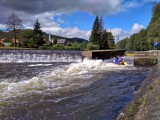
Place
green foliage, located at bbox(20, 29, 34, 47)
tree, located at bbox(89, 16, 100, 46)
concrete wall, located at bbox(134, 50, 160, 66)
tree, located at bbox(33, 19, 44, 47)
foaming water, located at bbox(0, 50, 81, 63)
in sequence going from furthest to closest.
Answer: tree, located at bbox(89, 16, 100, 46) → tree, located at bbox(33, 19, 44, 47) → green foliage, located at bbox(20, 29, 34, 47) → foaming water, located at bbox(0, 50, 81, 63) → concrete wall, located at bbox(134, 50, 160, 66)

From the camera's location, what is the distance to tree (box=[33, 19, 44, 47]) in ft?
261

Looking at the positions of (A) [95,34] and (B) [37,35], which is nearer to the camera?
(B) [37,35]

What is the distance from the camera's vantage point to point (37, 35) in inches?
3140

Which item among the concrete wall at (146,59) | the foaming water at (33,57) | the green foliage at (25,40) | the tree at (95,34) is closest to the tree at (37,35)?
the green foliage at (25,40)

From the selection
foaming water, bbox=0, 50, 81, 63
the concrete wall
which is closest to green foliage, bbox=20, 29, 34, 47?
foaming water, bbox=0, 50, 81, 63

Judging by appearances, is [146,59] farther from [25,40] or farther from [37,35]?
[25,40]

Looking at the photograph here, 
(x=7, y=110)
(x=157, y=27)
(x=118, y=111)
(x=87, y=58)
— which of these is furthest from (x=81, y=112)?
(x=157, y=27)

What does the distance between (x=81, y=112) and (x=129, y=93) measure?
11.8 ft

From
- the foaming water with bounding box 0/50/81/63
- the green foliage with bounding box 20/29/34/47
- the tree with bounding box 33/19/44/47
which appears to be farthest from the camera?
the tree with bounding box 33/19/44/47

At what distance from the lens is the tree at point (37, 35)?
261 ft

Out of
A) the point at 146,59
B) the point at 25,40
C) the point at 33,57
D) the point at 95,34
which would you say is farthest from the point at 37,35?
the point at 146,59

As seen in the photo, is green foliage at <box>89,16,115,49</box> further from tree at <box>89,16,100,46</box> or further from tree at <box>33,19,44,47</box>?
tree at <box>33,19,44,47</box>

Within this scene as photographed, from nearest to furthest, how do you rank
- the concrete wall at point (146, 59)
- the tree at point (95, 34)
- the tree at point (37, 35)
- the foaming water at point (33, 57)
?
the concrete wall at point (146, 59) < the foaming water at point (33, 57) < the tree at point (37, 35) < the tree at point (95, 34)

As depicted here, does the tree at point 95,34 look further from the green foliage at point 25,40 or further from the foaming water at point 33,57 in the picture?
the foaming water at point 33,57
